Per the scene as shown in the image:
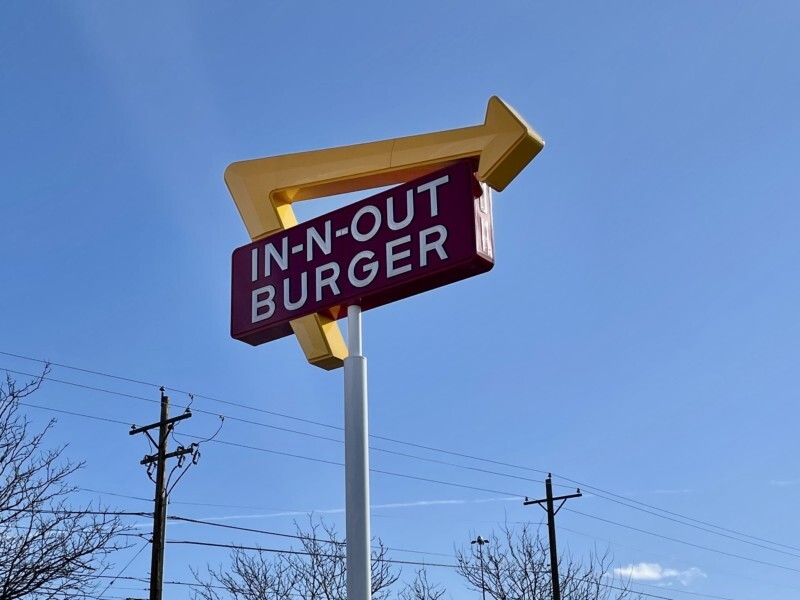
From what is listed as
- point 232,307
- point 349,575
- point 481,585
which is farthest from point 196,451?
point 349,575

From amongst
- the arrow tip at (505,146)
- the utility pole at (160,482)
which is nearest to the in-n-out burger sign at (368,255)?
the arrow tip at (505,146)

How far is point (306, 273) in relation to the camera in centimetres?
841

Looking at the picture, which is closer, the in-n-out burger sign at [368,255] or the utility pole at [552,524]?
the in-n-out burger sign at [368,255]

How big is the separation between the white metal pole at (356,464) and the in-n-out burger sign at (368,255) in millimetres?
342

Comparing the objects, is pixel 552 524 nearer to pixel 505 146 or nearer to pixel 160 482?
pixel 160 482

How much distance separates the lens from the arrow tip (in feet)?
25.5

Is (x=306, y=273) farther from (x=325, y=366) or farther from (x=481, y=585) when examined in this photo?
(x=481, y=585)

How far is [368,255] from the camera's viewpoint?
812cm

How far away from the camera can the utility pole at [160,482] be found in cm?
1897

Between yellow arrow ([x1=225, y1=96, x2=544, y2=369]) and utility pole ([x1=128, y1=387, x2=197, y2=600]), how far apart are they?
11.8 meters

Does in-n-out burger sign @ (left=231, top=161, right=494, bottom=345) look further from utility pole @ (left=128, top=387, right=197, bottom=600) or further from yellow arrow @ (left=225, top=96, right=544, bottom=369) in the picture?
utility pole @ (left=128, top=387, right=197, bottom=600)

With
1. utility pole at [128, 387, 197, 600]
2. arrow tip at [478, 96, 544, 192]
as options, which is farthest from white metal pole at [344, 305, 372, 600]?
utility pole at [128, 387, 197, 600]

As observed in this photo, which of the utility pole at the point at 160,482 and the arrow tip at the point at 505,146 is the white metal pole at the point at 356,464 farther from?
the utility pole at the point at 160,482

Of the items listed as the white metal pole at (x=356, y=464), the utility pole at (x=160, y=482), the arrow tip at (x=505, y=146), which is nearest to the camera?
the white metal pole at (x=356, y=464)
